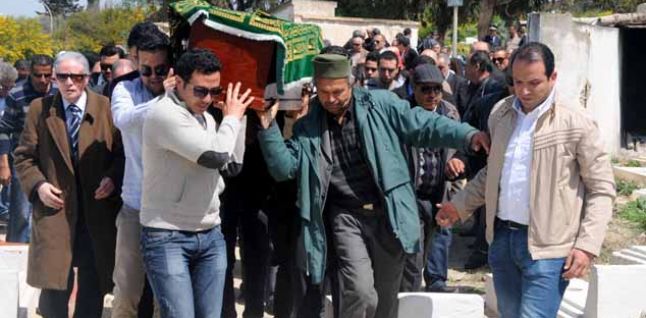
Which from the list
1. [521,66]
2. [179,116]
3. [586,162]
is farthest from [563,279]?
[179,116]

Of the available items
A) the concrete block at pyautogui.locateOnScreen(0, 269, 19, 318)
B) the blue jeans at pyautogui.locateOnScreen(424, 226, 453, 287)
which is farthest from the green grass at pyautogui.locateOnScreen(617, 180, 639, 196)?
the concrete block at pyautogui.locateOnScreen(0, 269, 19, 318)

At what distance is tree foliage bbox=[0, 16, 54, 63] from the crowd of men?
23938 mm

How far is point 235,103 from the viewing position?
17.0 ft

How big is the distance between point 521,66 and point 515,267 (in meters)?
1.02

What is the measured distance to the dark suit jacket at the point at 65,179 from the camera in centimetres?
600

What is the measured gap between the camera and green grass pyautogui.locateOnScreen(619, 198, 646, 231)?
32.3ft

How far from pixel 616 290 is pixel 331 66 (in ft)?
8.58

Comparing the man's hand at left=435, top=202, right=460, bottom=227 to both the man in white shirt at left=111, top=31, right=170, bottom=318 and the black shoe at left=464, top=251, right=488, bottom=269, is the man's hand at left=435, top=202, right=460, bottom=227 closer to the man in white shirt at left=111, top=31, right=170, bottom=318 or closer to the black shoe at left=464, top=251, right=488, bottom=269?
the man in white shirt at left=111, top=31, right=170, bottom=318

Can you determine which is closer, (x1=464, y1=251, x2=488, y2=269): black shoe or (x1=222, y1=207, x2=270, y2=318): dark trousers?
Answer: (x1=222, y1=207, x2=270, y2=318): dark trousers

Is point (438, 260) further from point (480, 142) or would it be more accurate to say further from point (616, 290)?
point (480, 142)

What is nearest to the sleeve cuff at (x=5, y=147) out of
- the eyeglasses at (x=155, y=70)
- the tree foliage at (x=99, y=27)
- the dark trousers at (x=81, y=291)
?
the dark trousers at (x=81, y=291)

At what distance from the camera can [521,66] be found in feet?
15.5

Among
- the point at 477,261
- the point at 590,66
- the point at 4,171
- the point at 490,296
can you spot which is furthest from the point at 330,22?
the point at 490,296

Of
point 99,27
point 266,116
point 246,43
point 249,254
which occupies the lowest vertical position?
point 249,254
